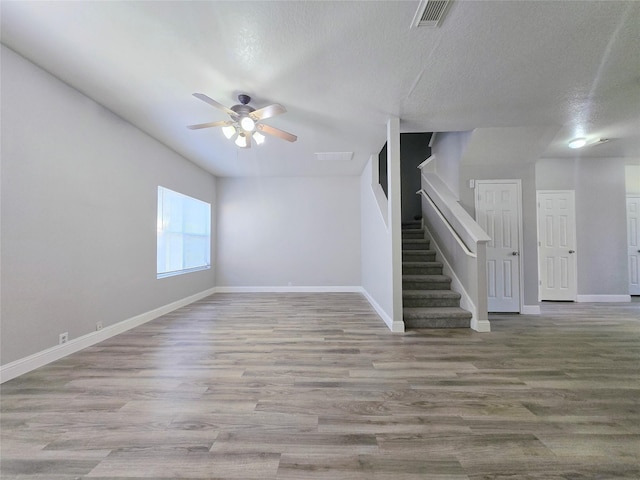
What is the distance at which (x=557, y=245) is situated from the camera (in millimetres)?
5164

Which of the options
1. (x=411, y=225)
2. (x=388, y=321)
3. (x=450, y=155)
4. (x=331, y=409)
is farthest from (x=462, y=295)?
(x=331, y=409)

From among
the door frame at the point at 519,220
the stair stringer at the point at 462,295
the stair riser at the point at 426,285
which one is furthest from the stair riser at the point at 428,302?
the door frame at the point at 519,220

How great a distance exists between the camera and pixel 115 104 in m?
3.01

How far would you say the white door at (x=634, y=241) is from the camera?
17.6ft

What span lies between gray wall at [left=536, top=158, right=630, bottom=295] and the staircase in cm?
299

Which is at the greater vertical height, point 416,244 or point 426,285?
point 416,244

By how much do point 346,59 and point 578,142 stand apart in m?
4.35

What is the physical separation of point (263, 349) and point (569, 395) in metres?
2.54

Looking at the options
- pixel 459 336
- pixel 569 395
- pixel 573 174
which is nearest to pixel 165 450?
pixel 569 395

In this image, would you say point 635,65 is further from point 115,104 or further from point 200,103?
point 115,104

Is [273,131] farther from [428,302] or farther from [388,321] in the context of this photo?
[428,302]

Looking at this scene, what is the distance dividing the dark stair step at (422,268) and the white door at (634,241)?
4422mm

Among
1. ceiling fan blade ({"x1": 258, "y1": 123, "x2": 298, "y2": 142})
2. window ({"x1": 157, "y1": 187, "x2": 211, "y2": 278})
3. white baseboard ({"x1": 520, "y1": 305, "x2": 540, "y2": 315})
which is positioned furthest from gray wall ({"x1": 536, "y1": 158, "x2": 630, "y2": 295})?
window ({"x1": 157, "y1": 187, "x2": 211, "y2": 278})

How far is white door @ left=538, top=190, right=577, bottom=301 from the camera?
5121mm
